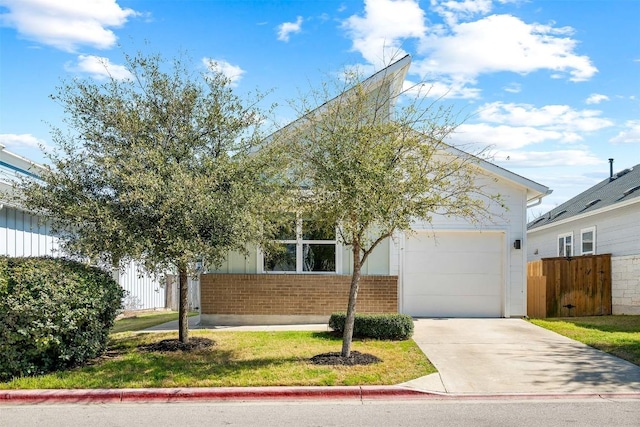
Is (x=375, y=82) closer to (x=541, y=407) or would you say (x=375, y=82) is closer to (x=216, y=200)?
(x=216, y=200)

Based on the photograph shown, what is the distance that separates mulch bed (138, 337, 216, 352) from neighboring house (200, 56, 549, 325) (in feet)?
10.3

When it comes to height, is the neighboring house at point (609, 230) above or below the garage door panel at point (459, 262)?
above

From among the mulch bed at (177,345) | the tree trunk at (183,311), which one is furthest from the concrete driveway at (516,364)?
the tree trunk at (183,311)

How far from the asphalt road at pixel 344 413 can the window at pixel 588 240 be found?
44.5ft

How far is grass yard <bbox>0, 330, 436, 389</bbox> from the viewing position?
8836mm

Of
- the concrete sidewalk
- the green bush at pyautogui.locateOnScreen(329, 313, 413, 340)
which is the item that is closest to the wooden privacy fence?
the concrete sidewalk

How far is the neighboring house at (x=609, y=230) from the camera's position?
17.5 meters

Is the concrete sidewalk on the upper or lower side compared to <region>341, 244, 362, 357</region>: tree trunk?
lower

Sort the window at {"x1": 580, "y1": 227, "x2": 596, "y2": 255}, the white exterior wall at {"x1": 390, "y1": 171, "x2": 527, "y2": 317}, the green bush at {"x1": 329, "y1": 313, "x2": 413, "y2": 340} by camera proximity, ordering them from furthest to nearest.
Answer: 1. the window at {"x1": 580, "y1": 227, "x2": 596, "y2": 255}
2. the white exterior wall at {"x1": 390, "y1": 171, "x2": 527, "y2": 317}
3. the green bush at {"x1": 329, "y1": 313, "x2": 413, "y2": 340}

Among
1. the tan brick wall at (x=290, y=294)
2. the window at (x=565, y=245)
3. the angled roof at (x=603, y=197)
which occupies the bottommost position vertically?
the tan brick wall at (x=290, y=294)

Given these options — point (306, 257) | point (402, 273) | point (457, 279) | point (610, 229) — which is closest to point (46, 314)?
point (306, 257)

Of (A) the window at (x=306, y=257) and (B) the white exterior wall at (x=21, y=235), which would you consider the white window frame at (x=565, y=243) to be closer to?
(A) the window at (x=306, y=257)

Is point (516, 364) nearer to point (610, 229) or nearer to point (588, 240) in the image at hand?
point (610, 229)

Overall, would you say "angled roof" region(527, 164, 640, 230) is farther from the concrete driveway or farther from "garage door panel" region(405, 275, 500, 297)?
the concrete driveway
